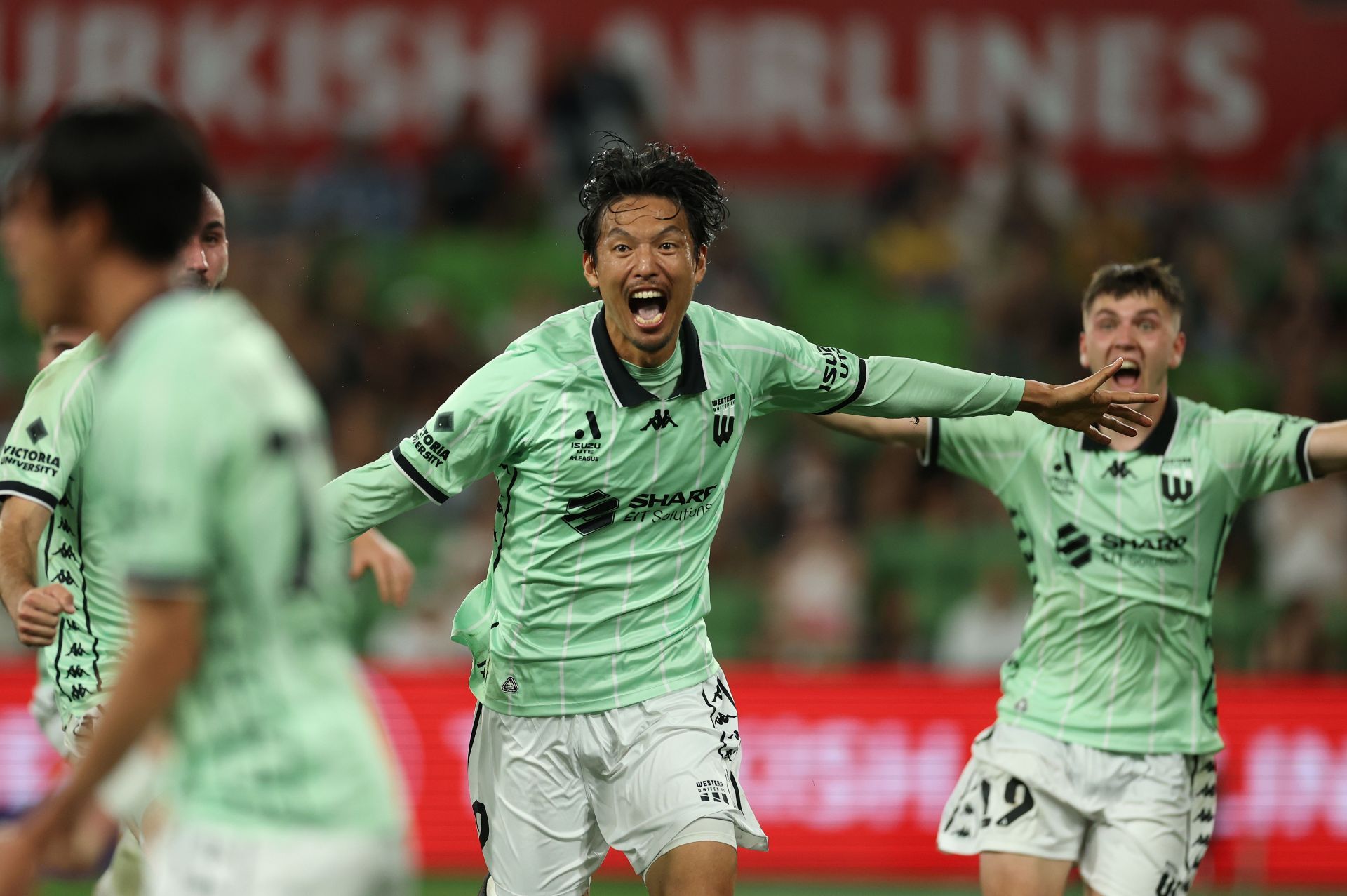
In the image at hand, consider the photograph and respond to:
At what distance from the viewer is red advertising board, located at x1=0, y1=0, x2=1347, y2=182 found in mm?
14289

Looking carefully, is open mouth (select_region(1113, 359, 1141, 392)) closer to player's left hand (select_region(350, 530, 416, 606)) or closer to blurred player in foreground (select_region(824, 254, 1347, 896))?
blurred player in foreground (select_region(824, 254, 1347, 896))

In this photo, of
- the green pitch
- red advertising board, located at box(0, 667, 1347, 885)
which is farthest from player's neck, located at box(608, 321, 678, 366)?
red advertising board, located at box(0, 667, 1347, 885)

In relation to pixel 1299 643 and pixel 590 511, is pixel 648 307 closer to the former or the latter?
pixel 590 511

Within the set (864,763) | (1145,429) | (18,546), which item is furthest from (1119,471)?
(864,763)

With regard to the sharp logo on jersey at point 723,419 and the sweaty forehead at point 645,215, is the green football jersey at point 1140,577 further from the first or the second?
the sweaty forehead at point 645,215

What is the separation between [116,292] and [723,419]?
8.14 feet

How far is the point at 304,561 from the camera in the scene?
2.86 metres

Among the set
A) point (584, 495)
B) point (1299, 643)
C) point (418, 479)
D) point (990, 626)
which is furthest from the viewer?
point (990, 626)

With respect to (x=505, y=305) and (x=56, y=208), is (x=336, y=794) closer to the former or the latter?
(x=56, y=208)

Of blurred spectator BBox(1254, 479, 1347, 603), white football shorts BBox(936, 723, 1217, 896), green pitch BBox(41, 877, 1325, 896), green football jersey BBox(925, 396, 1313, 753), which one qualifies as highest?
green football jersey BBox(925, 396, 1313, 753)

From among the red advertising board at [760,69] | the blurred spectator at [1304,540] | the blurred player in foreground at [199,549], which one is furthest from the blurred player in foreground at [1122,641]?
the red advertising board at [760,69]

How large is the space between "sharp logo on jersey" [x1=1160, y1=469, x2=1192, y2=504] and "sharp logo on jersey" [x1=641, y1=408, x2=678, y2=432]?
1750 millimetres

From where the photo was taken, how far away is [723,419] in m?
5.08

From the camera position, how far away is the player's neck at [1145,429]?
569 cm
